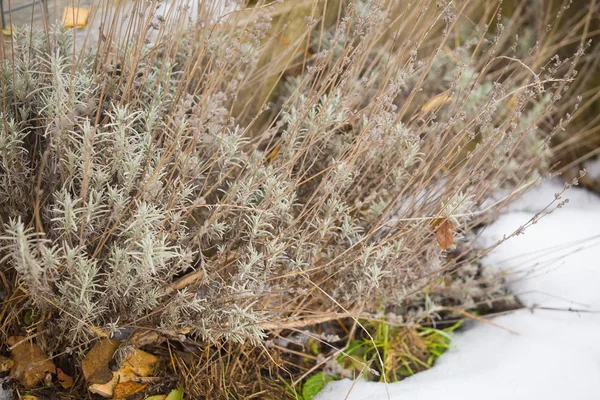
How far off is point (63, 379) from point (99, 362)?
13 centimetres

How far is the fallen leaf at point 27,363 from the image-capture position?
1560 millimetres

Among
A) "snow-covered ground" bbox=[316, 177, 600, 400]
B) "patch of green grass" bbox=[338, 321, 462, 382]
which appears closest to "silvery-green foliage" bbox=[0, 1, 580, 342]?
"patch of green grass" bbox=[338, 321, 462, 382]

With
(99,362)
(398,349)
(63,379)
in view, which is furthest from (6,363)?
(398,349)

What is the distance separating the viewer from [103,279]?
153cm

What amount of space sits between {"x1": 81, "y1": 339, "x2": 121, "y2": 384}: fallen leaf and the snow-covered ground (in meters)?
0.72

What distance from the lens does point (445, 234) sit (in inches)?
64.9

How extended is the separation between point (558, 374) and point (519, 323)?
293mm

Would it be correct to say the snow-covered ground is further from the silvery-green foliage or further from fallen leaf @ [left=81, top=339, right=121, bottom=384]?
fallen leaf @ [left=81, top=339, right=121, bottom=384]

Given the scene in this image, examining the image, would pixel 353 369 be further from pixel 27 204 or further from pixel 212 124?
pixel 27 204

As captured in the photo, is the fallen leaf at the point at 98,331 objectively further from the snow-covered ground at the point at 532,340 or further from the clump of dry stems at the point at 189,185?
the snow-covered ground at the point at 532,340

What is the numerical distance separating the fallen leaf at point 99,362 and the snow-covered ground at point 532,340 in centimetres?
72

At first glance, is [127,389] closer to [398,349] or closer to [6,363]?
[6,363]

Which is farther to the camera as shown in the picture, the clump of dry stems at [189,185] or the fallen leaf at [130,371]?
the fallen leaf at [130,371]

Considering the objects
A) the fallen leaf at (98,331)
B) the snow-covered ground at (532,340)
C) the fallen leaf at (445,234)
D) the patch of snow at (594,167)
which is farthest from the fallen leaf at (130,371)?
the patch of snow at (594,167)
